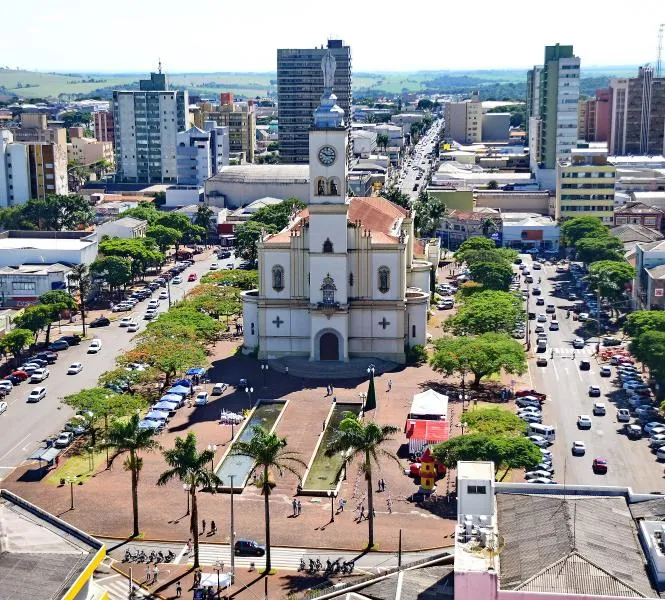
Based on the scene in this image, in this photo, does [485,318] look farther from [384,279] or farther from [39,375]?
[39,375]

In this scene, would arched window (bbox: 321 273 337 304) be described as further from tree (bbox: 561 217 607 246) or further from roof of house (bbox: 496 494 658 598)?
tree (bbox: 561 217 607 246)

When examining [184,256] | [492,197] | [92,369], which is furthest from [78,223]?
[92,369]

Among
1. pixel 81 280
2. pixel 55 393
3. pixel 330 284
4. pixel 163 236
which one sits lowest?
pixel 55 393

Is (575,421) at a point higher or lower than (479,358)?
lower

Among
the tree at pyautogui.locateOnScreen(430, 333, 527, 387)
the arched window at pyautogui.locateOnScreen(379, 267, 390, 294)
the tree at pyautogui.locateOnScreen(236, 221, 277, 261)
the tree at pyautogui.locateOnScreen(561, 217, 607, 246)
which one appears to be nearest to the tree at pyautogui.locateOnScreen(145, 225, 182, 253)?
the tree at pyautogui.locateOnScreen(236, 221, 277, 261)

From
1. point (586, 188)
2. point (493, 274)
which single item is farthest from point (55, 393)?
point (586, 188)

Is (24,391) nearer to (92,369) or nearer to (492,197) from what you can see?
(92,369)

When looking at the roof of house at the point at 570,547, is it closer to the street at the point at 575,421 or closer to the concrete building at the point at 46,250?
the street at the point at 575,421
